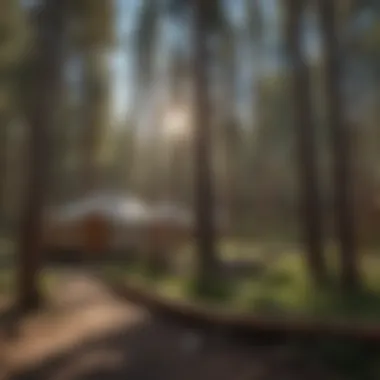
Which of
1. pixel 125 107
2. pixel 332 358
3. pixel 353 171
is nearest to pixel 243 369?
pixel 332 358

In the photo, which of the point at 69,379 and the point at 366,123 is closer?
the point at 69,379

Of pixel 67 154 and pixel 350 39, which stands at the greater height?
pixel 350 39

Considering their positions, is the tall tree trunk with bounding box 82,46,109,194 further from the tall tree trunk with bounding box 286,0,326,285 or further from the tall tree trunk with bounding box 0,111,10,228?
the tall tree trunk with bounding box 286,0,326,285

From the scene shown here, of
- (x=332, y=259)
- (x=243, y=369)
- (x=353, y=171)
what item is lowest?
(x=243, y=369)

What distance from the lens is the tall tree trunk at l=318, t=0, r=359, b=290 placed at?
1.20 m

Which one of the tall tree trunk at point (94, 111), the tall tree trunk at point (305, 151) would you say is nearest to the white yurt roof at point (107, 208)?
the tall tree trunk at point (94, 111)

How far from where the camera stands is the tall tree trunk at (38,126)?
1.22m

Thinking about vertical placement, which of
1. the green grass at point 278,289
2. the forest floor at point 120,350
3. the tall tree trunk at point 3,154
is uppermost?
the tall tree trunk at point 3,154

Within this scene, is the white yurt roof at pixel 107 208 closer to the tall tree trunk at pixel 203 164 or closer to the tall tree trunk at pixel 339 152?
the tall tree trunk at pixel 203 164

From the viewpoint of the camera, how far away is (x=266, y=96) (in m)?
1.29

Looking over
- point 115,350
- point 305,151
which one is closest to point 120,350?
point 115,350

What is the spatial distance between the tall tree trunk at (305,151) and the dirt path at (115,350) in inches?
7.0

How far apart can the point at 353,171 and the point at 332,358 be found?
0.33 m

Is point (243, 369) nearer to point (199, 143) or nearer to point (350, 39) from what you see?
A: point (199, 143)
